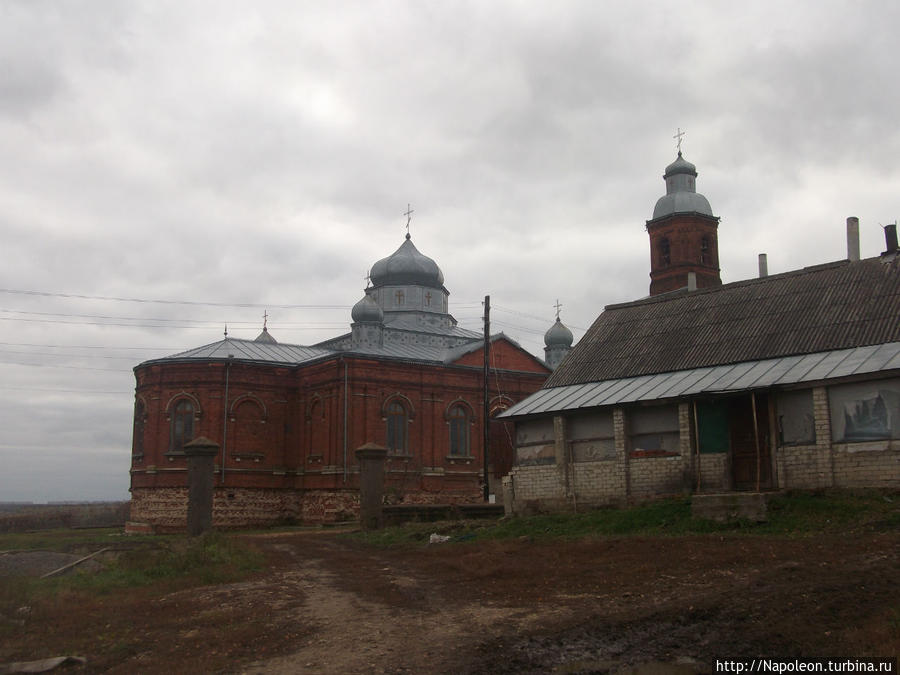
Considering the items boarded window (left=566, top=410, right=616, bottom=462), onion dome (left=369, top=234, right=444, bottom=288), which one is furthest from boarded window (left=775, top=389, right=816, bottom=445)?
onion dome (left=369, top=234, right=444, bottom=288)

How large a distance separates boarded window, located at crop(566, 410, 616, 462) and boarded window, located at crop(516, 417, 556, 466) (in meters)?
0.70

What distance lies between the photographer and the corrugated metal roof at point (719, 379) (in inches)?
723

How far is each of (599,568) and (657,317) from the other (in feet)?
45.0

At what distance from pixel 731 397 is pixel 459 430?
2076cm

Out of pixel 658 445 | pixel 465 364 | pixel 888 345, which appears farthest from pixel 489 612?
pixel 465 364

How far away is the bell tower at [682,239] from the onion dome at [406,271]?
39.4ft

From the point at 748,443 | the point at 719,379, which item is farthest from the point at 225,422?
the point at 748,443

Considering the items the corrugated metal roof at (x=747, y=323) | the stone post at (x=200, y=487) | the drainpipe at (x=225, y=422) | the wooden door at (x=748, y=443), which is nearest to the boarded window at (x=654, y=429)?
the wooden door at (x=748, y=443)

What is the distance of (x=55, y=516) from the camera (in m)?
44.4

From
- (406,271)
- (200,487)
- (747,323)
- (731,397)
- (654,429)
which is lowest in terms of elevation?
(200,487)

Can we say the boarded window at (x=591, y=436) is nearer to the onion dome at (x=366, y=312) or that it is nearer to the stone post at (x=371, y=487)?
the stone post at (x=371, y=487)

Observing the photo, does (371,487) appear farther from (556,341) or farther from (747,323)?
(556,341)

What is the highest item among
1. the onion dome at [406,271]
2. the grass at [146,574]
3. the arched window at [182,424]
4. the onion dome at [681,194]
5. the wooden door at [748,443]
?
the onion dome at [681,194]

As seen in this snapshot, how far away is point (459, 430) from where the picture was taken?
130 feet
